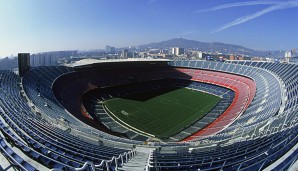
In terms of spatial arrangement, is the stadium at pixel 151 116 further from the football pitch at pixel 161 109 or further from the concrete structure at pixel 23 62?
the concrete structure at pixel 23 62

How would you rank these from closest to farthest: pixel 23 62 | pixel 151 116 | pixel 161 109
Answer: pixel 151 116
pixel 23 62
pixel 161 109

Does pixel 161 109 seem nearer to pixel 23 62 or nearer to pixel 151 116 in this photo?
pixel 151 116

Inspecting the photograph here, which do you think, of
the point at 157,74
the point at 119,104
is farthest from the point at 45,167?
the point at 157,74

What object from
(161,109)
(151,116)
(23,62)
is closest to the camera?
(151,116)

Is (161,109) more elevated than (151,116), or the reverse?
(161,109)

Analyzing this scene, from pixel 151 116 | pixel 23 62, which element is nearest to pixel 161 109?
pixel 151 116

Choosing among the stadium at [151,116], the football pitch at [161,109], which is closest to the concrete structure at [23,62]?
the stadium at [151,116]
